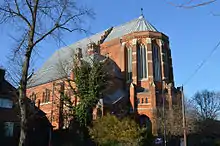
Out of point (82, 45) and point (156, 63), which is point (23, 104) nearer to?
point (156, 63)

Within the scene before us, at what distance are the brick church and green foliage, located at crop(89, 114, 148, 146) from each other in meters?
8.51

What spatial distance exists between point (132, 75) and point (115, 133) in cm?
2029

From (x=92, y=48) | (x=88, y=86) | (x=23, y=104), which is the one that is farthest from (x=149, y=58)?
(x=23, y=104)

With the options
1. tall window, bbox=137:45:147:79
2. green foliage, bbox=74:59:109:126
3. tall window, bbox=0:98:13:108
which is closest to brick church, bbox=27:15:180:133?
tall window, bbox=137:45:147:79

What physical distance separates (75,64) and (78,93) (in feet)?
13.1

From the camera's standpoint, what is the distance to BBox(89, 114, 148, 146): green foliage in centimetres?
3008

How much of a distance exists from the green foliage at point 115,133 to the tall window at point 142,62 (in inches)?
715

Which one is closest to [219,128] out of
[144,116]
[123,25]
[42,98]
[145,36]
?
[144,116]

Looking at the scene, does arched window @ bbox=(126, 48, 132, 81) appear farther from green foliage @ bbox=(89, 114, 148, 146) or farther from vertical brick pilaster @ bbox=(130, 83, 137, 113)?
green foliage @ bbox=(89, 114, 148, 146)

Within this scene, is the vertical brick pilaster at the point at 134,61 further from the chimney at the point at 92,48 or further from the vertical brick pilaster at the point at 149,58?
the chimney at the point at 92,48

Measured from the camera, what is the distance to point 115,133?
3038 cm

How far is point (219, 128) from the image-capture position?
51062 mm

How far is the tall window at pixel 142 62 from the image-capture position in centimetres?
4947

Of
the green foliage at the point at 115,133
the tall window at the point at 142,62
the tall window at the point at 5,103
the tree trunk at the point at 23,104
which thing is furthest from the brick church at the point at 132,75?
the tree trunk at the point at 23,104
